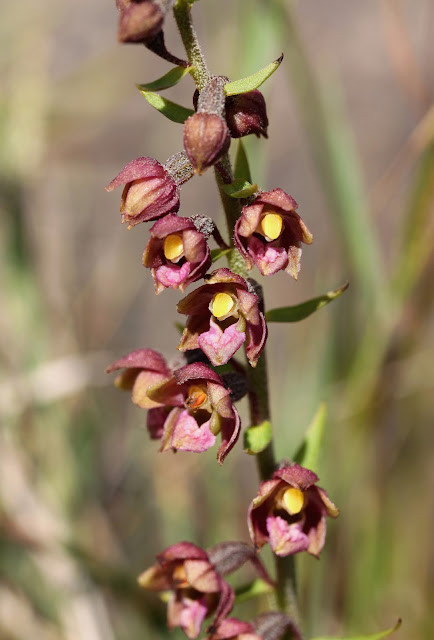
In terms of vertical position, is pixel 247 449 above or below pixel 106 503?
above

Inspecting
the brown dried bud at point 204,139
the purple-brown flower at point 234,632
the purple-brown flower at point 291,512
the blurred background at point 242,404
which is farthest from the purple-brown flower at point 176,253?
the blurred background at point 242,404

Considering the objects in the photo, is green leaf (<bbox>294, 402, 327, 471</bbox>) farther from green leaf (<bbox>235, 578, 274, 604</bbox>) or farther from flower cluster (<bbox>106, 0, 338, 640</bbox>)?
green leaf (<bbox>235, 578, 274, 604</bbox>)

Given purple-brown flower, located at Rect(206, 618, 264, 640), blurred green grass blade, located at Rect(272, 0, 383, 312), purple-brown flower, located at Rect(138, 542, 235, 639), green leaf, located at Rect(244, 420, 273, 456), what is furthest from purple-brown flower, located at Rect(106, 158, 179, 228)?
blurred green grass blade, located at Rect(272, 0, 383, 312)

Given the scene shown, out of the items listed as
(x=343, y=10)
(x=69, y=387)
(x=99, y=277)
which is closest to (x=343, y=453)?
(x=69, y=387)

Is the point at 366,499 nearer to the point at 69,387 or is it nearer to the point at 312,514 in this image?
the point at 69,387

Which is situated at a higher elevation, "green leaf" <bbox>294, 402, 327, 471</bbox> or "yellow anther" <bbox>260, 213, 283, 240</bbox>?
"yellow anther" <bbox>260, 213, 283, 240</bbox>

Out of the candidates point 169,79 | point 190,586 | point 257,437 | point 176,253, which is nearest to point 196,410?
point 257,437

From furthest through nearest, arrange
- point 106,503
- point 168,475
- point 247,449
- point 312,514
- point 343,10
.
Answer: point 343,10 → point 106,503 → point 168,475 → point 312,514 → point 247,449
